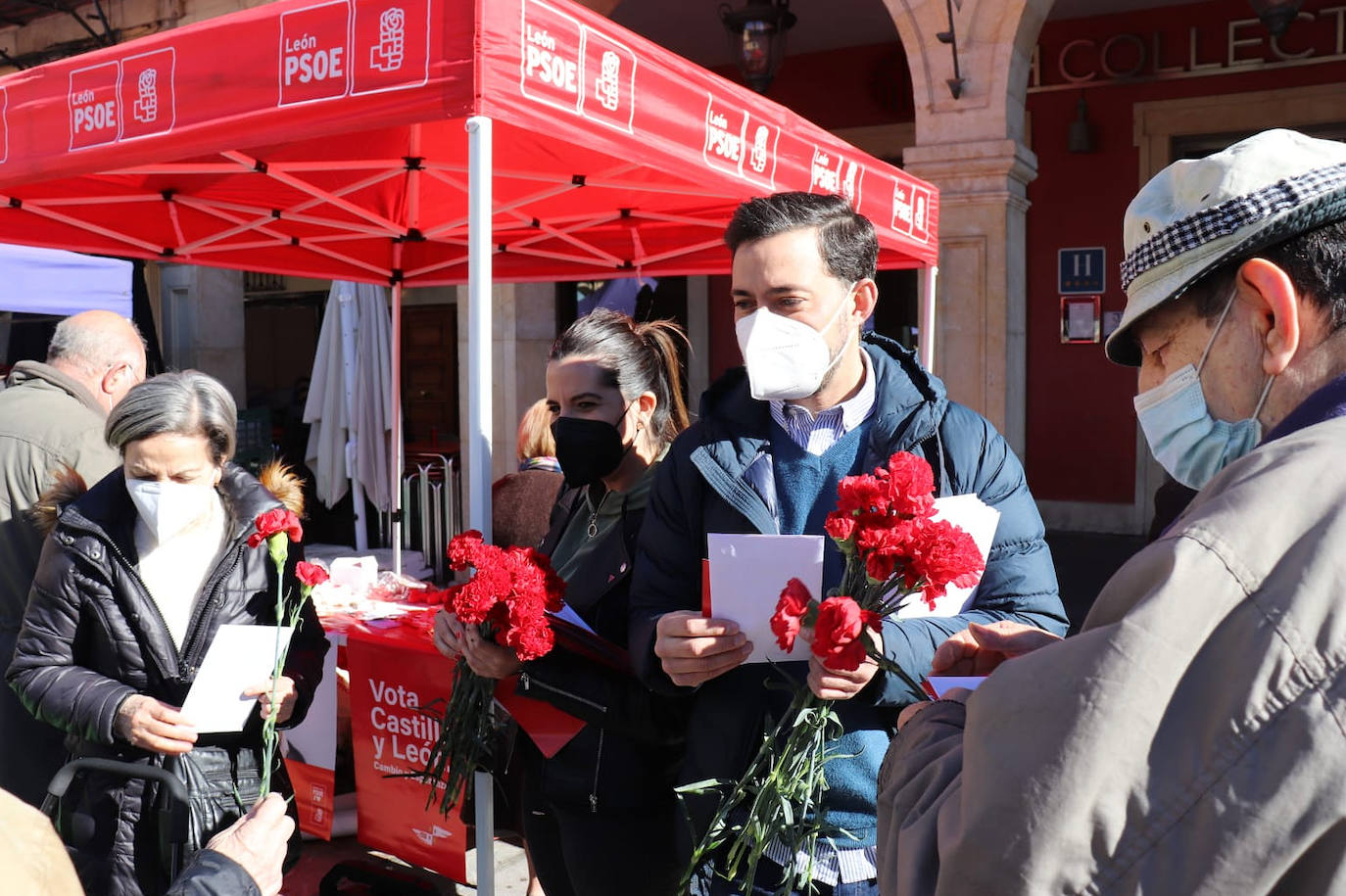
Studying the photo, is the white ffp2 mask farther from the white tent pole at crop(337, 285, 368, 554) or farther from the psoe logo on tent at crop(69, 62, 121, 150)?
the white tent pole at crop(337, 285, 368, 554)

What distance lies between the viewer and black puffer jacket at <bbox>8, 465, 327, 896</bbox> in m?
2.44

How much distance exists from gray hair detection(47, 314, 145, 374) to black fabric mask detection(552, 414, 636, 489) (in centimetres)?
198

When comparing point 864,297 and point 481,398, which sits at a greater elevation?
point 864,297

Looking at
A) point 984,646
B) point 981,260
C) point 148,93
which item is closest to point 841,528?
point 984,646

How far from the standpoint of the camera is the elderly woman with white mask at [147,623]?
8.00 ft

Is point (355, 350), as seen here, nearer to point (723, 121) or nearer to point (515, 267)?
point (515, 267)

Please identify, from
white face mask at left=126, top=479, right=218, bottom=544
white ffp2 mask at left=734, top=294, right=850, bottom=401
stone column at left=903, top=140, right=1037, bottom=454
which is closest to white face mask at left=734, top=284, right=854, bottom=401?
white ffp2 mask at left=734, top=294, right=850, bottom=401

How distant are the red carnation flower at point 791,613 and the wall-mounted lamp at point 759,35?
6677 millimetres

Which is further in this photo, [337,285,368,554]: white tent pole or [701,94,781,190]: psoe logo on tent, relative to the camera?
[337,285,368,554]: white tent pole

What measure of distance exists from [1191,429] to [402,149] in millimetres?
3539

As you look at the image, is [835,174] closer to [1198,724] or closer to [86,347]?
[86,347]

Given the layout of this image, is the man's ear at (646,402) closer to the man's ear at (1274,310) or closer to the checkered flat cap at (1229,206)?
the checkered flat cap at (1229,206)

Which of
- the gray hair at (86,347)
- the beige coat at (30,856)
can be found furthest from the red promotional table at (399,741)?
the beige coat at (30,856)

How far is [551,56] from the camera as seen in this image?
99.3 inches
